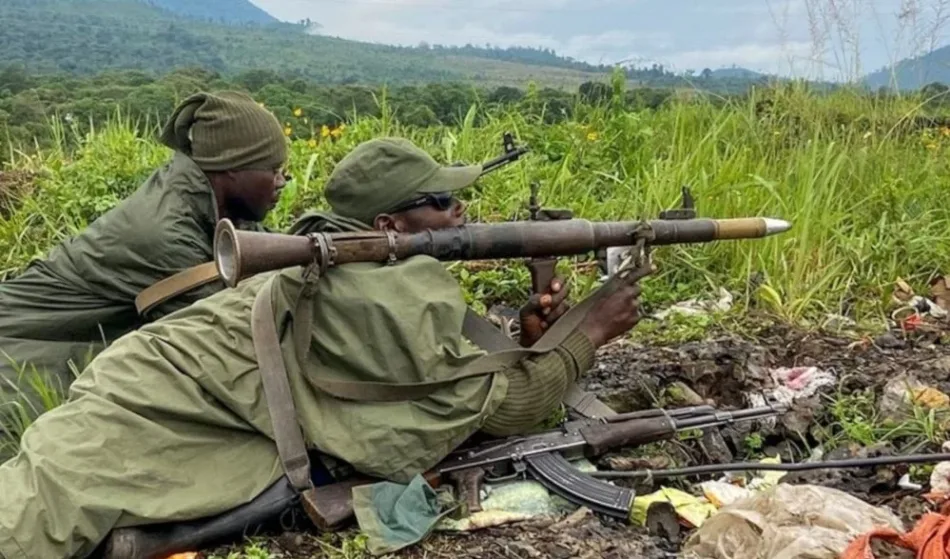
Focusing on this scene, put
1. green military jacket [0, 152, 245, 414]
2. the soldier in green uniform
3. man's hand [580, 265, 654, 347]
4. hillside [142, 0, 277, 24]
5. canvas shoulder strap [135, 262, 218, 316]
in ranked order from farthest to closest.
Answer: hillside [142, 0, 277, 24] < green military jacket [0, 152, 245, 414] < canvas shoulder strap [135, 262, 218, 316] < man's hand [580, 265, 654, 347] < the soldier in green uniform

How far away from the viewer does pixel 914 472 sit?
3.39 m

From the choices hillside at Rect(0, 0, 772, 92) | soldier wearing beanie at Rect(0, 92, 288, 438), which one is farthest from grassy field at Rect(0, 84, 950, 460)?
hillside at Rect(0, 0, 772, 92)

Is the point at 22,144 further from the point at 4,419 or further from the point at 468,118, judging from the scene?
the point at 4,419

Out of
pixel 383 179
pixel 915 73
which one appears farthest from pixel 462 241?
pixel 915 73

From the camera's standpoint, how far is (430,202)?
351 cm

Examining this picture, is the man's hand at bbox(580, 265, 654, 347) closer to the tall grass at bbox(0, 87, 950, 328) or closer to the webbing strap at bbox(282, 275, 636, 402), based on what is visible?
the webbing strap at bbox(282, 275, 636, 402)

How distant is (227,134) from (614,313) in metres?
1.86

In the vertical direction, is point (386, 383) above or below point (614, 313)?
below

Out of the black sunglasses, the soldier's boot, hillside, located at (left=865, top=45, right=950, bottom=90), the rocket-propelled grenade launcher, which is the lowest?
the soldier's boot

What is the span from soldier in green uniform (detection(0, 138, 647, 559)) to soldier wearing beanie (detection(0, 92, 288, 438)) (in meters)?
1.00

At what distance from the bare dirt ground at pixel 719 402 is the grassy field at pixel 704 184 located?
416mm

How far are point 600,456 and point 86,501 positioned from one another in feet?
5.53

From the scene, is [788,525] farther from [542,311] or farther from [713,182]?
[713,182]

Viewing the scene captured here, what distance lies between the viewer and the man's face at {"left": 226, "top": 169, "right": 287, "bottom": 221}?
4.59 metres
